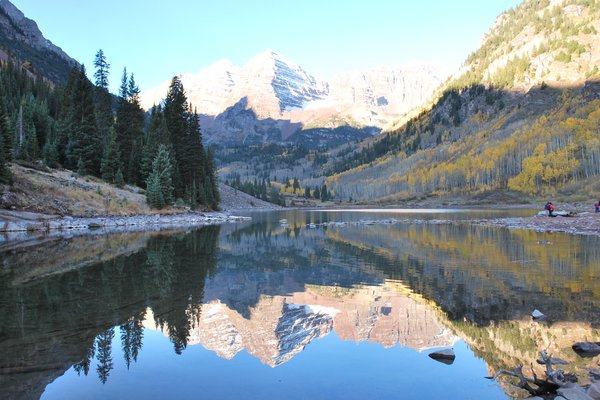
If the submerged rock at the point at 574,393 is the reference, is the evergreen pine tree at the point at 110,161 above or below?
above

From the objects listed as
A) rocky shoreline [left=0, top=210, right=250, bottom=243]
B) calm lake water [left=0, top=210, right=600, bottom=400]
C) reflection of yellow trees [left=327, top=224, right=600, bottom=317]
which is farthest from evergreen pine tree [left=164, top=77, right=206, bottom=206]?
calm lake water [left=0, top=210, right=600, bottom=400]

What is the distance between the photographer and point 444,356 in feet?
37.5

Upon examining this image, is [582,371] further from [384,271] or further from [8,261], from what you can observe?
[8,261]

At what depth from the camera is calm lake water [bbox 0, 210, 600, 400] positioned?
980 centimetres

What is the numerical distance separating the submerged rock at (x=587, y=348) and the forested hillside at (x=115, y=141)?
53297mm

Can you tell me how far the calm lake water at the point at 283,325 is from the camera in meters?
9.80

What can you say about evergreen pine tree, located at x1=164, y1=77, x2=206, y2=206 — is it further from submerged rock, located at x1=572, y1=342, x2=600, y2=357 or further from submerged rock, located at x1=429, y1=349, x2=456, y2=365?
submerged rock, located at x1=572, y1=342, x2=600, y2=357

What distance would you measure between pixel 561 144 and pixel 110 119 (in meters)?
144

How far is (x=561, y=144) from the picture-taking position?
6033 inches

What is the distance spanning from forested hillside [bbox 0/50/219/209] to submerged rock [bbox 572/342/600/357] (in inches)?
2098

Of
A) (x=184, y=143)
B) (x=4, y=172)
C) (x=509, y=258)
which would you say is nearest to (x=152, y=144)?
(x=184, y=143)

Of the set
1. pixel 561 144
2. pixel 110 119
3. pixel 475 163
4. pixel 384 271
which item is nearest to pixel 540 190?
pixel 561 144

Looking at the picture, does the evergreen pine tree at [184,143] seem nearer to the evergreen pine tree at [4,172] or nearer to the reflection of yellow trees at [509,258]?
the evergreen pine tree at [4,172]

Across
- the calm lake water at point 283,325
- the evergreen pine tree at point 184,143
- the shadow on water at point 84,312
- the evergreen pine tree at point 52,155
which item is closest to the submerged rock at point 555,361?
the calm lake water at point 283,325
